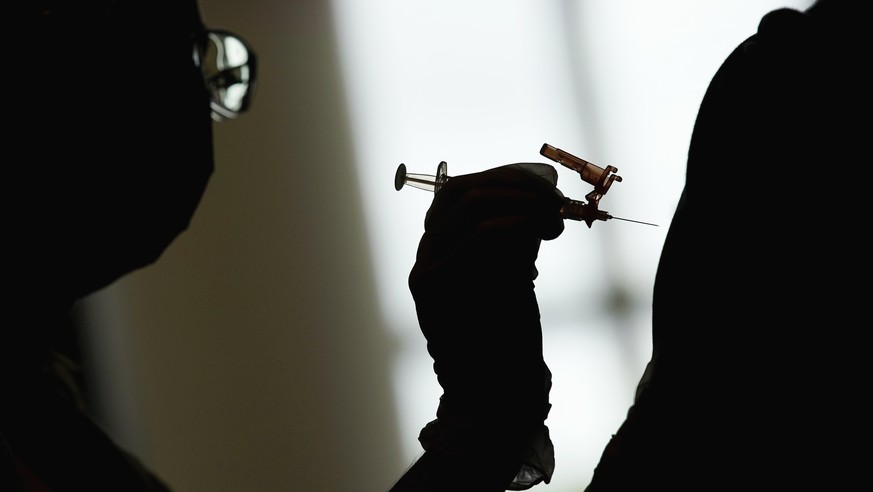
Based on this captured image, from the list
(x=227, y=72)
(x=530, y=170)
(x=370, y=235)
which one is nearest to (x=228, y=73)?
(x=227, y=72)

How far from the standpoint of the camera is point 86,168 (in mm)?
433

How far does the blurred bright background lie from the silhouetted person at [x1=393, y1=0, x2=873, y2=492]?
2.80ft

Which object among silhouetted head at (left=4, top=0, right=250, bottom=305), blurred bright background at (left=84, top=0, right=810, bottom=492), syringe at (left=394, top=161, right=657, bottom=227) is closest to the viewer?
silhouetted head at (left=4, top=0, right=250, bottom=305)

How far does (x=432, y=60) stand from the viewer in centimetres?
154

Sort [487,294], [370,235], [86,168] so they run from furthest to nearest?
1. [370,235]
2. [487,294]
3. [86,168]

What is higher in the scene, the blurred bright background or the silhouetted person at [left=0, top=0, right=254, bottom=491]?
the silhouetted person at [left=0, top=0, right=254, bottom=491]

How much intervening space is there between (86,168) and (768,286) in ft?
1.30

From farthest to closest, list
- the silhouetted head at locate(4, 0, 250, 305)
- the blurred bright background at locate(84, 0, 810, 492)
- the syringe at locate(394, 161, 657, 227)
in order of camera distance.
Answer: the blurred bright background at locate(84, 0, 810, 492) → the syringe at locate(394, 161, 657, 227) → the silhouetted head at locate(4, 0, 250, 305)

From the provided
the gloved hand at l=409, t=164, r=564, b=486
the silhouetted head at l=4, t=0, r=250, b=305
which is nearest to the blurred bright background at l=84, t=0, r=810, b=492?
the gloved hand at l=409, t=164, r=564, b=486

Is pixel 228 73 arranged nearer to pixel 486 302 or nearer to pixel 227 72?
pixel 227 72

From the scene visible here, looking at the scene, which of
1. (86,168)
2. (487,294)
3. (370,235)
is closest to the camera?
(86,168)

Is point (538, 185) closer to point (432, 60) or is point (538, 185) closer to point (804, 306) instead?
point (804, 306)

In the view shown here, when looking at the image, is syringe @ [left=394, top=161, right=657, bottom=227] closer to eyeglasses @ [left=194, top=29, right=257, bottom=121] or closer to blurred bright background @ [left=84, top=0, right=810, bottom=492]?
eyeglasses @ [left=194, top=29, right=257, bottom=121]

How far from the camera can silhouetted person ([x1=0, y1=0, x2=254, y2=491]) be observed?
1.37ft
